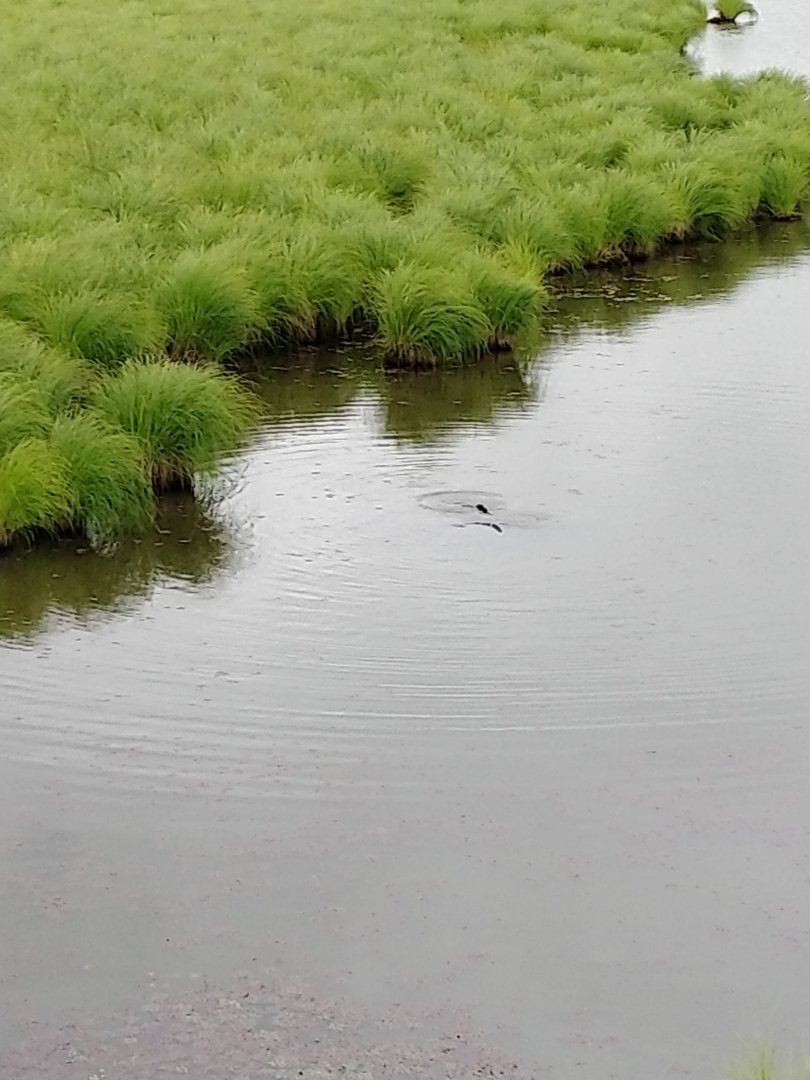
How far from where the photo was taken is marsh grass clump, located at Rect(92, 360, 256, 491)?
7.05m

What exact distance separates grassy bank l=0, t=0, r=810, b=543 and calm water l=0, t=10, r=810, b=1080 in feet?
A: 1.82

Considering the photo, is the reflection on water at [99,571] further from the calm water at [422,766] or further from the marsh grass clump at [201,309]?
the marsh grass clump at [201,309]

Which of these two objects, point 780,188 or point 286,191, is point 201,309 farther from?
point 780,188

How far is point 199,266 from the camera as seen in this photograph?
8.91 m

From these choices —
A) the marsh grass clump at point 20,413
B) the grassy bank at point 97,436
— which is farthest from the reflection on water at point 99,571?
the marsh grass clump at point 20,413

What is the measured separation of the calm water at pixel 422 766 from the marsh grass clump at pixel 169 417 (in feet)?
0.71

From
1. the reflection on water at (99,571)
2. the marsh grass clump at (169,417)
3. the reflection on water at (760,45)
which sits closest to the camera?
the reflection on water at (99,571)

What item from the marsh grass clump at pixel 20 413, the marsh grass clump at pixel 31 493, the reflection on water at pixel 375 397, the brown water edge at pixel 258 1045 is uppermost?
the marsh grass clump at pixel 20 413

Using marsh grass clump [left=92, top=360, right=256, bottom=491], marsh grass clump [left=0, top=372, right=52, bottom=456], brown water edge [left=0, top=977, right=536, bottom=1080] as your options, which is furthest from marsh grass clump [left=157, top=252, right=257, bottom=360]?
brown water edge [left=0, top=977, right=536, bottom=1080]

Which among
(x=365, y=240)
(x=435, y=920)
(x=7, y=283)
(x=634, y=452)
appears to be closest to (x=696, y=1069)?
(x=435, y=920)

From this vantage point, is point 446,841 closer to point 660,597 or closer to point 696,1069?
point 696,1069

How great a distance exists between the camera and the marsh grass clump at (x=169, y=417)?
278 inches

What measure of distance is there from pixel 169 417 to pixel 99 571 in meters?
1.06

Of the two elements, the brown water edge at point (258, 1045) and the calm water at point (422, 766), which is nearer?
the brown water edge at point (258, 1045)
